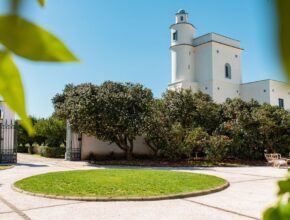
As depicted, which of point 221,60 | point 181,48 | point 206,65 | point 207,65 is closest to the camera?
point 221,60

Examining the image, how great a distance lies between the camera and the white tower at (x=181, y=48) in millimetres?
39312

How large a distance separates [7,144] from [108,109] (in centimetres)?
638

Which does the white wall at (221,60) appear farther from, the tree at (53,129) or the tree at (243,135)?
the tree at (53,129)

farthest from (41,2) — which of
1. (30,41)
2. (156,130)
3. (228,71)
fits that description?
(228,71)

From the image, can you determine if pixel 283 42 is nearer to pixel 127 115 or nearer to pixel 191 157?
pixel 127 115

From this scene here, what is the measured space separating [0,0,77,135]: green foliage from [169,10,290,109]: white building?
38.0m

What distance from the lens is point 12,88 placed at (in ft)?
1.04

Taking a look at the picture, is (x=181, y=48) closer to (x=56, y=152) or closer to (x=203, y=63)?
(x=203, y=63)

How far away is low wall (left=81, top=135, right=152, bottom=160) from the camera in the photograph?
23547 millimetres

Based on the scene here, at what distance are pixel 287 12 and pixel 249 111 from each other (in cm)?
2544

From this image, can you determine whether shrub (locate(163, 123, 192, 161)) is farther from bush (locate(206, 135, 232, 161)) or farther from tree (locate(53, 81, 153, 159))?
tree (locate(53, 81, 153, 159))

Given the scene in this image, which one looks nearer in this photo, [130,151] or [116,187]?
[116,187]

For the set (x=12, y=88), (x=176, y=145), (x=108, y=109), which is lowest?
(x=176, y=145)

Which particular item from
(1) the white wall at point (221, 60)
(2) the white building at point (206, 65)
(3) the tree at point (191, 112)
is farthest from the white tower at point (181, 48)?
(3) the tree at point (191, 112)
